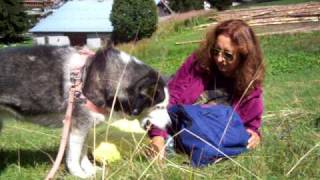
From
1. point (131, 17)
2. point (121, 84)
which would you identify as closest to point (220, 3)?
point (131, 17)

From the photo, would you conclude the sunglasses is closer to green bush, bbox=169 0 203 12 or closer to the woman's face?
the woman's face

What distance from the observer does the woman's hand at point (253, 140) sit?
14.7 ft

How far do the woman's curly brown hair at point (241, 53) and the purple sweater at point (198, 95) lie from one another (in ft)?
0.26

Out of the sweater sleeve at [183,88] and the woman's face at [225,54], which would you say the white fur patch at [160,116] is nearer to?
the sweater sleeve at [183,88]

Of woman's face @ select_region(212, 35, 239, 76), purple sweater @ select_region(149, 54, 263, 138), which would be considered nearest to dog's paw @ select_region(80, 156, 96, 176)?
purple sweater @ select_region(149, 54, 263, 138)

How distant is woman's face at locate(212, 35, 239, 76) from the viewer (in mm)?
4535

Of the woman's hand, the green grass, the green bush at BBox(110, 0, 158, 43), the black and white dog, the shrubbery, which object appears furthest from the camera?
the shrubbery

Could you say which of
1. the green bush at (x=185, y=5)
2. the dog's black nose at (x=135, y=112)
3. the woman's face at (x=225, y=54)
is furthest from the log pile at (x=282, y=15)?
the dog's black nose at (x=135, y=112)

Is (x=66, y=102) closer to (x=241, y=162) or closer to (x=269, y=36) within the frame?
(x=241, y=162)

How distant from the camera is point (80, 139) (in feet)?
14.5

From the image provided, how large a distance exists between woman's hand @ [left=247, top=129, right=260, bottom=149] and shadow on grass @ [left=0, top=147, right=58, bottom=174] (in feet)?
5.54

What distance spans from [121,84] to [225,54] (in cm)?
88

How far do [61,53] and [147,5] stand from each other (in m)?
23.1

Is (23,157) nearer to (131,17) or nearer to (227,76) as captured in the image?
(227,76)
